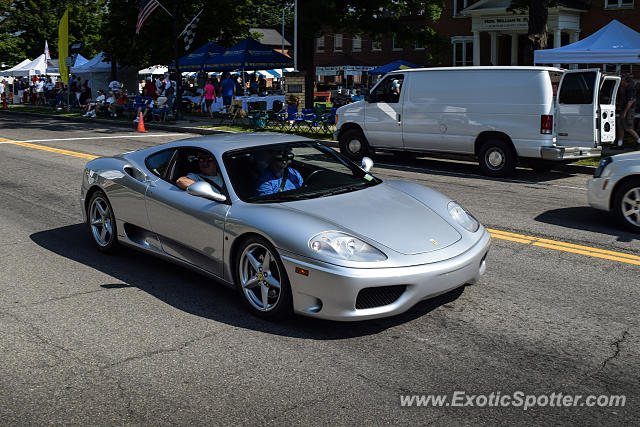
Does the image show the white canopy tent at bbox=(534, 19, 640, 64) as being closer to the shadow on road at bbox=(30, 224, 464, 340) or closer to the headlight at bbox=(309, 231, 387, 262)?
the shadow on road at bbox=(30, 224, 464, 340)

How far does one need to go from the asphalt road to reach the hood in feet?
2.01

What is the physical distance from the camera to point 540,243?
7.77 metres

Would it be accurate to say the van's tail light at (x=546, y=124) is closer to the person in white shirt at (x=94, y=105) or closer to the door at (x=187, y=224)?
the door at (x=187, y=224)

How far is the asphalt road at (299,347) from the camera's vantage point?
396cm

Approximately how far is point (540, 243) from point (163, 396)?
4999 mm

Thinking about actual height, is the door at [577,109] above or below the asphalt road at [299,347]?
above

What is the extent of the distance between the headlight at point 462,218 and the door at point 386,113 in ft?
30.8

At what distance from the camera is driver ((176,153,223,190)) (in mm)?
6109

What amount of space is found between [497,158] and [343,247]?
9.48 m

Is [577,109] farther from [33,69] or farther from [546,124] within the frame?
[33,69]

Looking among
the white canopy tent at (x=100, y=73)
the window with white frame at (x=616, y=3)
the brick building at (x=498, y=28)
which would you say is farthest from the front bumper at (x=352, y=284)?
the white canopy tent at (x=100, y=73)

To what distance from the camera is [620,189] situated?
8438 mm

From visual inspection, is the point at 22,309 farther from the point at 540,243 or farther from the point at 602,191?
the point at 602,191

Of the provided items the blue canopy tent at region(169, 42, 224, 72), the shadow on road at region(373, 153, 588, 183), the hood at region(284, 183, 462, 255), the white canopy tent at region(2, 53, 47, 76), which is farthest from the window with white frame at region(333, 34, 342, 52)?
the hood at region(284, 183, 462, 255)
